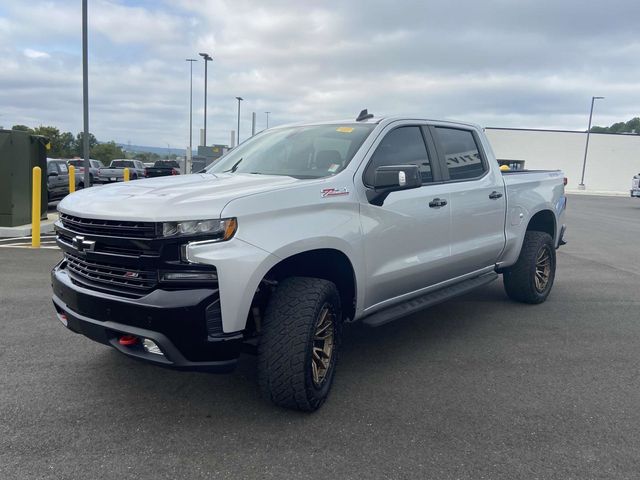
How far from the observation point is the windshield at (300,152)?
13.3 feet

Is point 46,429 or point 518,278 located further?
point 518,278

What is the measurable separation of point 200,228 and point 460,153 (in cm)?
308

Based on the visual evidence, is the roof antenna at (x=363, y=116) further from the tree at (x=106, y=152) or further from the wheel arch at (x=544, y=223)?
the tree at (x=106, y=152)

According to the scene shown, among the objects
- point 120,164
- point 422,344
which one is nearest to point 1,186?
point 422,344

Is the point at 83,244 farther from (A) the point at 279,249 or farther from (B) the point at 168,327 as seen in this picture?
(A) the point at 279,249

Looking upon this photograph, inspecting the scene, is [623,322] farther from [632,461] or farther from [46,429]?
[46,429]

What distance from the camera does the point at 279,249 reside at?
3125 mm

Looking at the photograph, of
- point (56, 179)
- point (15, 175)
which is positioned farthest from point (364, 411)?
point (56, 179)

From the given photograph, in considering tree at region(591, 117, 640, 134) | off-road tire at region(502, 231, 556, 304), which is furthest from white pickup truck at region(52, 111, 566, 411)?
tree at region(591, 117, 640, 134)

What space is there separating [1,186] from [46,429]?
9.05m

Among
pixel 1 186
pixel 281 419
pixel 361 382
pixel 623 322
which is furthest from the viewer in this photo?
pixel 1 186

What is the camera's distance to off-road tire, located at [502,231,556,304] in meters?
5.87

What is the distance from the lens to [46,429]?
10.3 feet

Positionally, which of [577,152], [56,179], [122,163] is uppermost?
[577,152]
